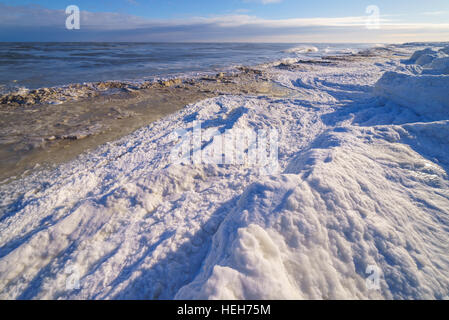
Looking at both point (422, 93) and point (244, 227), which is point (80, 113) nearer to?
point (244, 227)

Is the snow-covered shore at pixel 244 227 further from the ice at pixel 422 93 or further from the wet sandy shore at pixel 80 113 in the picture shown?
the ice at pixel 422 93

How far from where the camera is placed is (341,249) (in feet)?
5.40

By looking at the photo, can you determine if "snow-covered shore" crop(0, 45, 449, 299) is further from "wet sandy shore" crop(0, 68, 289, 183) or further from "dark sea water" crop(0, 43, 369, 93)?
"dark sea water" crop(0, 43, 369, 93)

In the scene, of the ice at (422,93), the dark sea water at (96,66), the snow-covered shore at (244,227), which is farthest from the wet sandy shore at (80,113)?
the ice at (422,93)

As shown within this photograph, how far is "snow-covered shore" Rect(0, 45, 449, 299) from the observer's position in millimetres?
1500

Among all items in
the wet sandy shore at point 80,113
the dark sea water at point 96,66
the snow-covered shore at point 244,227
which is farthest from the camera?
the dark sea water at point 96,66

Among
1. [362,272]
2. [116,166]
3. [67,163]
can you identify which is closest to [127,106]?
[67,163]

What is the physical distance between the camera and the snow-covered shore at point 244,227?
1500 millimetres

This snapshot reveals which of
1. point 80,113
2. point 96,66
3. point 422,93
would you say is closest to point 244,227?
point 422,93

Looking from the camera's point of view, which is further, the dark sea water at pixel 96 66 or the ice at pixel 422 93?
the dark sea water at pixel 96 66

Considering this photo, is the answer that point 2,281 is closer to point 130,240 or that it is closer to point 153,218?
point 130,240

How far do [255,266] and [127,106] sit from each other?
8505 mm

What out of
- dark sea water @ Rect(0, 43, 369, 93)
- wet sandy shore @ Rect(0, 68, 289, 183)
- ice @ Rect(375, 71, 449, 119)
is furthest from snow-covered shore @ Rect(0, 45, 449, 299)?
dark sea water @ Rect(0, 43, 369, 93)
